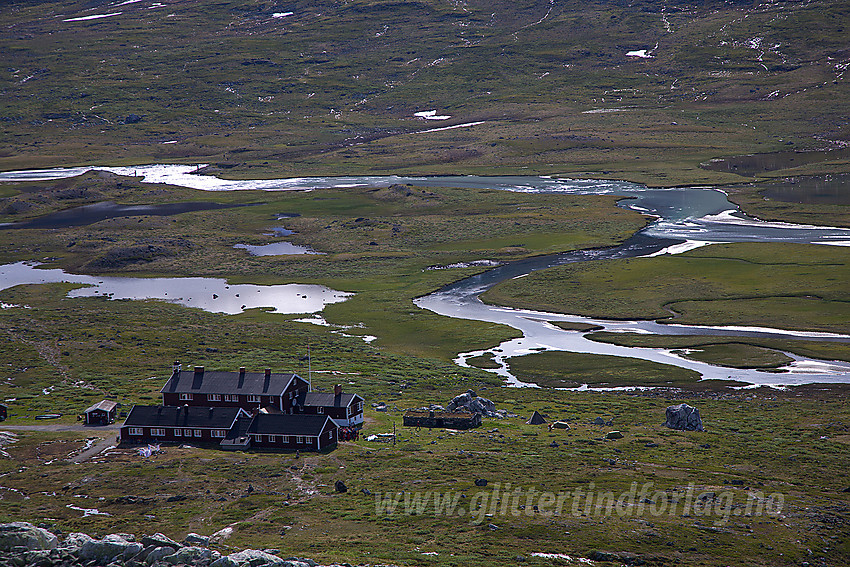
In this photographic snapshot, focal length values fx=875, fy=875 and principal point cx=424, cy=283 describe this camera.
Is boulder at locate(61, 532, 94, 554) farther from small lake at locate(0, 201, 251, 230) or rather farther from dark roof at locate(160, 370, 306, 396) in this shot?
small lake at locate(0, 201, 251, 230)

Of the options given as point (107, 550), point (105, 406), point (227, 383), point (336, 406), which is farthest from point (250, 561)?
point (105, 406)

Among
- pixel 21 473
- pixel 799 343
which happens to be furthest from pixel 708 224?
pixel 21 473

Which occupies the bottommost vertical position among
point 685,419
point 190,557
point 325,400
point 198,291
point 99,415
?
point 198,291

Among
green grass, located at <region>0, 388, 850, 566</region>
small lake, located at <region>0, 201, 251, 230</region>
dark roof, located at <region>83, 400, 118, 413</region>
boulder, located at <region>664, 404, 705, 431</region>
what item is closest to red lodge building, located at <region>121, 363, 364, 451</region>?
green grass, located at <region>0, 388, 850, 566</region>

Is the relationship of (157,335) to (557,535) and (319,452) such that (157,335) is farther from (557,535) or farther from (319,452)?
(557,535)

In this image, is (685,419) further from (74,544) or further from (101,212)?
(101,212)

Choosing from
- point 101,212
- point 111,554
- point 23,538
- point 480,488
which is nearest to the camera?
point 111,554
